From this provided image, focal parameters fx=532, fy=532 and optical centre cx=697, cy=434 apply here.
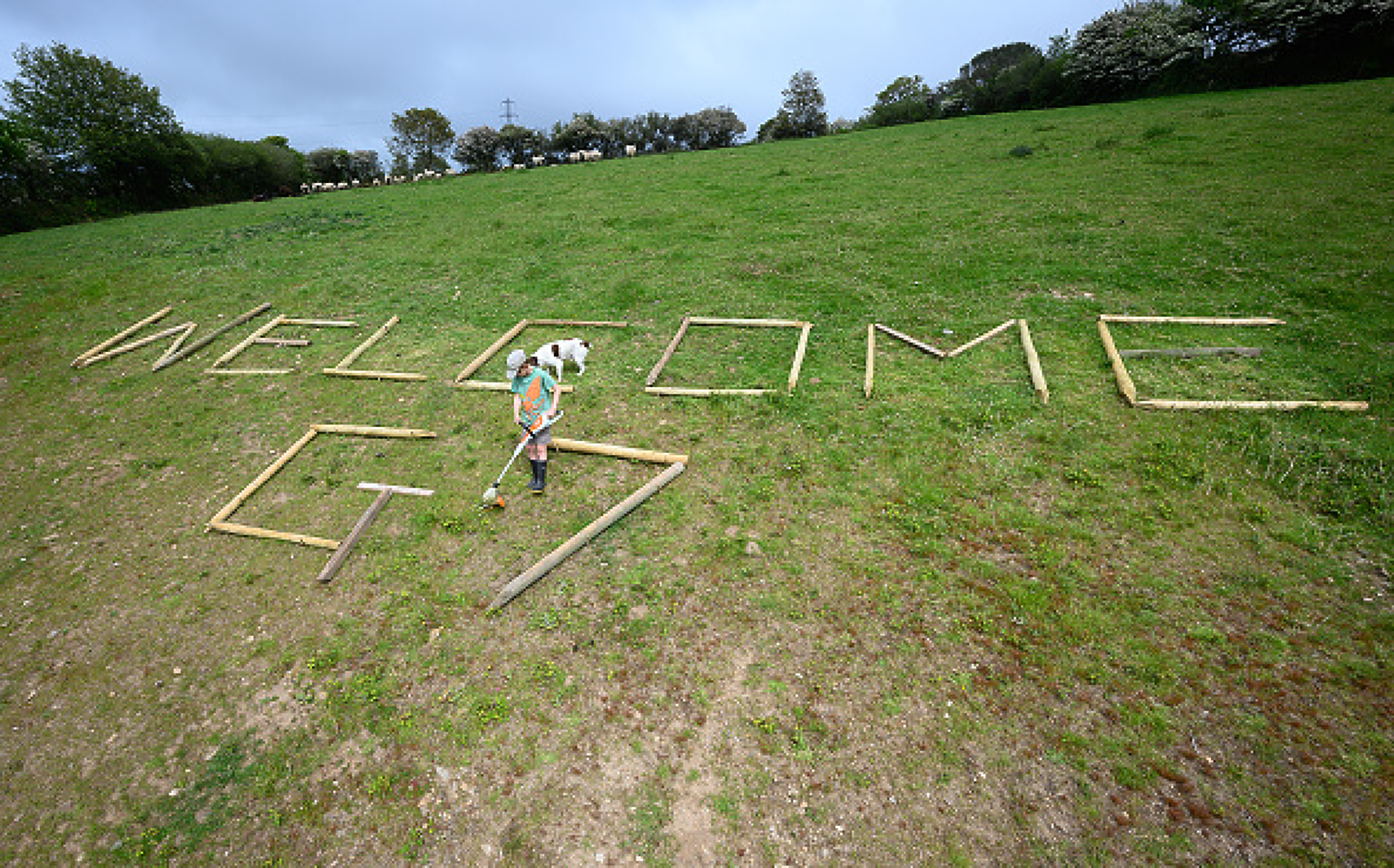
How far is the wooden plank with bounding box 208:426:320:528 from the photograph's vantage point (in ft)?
29.2

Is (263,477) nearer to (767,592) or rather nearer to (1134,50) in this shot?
(767,592)

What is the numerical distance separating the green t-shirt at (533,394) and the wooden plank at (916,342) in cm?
804

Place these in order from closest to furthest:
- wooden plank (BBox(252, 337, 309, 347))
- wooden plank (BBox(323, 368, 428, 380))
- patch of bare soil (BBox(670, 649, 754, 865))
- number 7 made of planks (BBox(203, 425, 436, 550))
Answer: patch of bare soil (BBox(670, 649, 754, 865))
number 7 made of planks (BBox(203, 425, 436, 550))
wooden plank (BBox(323, 368, 428, 380))
wooden plank (BBox(252, 337, 309, 347))

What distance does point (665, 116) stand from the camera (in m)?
67.9

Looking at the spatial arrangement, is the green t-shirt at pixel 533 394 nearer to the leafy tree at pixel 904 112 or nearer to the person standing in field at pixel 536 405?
the person standing in field at pixel 536 405

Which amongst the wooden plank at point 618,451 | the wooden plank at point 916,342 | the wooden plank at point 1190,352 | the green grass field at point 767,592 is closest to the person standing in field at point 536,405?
the green grass field at point 767,592

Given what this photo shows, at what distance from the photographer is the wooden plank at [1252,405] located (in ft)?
28.3

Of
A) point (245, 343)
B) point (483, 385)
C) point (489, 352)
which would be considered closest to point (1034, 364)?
point (483, 385)

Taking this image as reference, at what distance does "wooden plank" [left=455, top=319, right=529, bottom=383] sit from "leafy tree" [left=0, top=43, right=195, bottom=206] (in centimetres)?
5515

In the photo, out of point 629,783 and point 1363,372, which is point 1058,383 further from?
point 629,783

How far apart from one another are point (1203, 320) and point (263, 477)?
61.6 feet

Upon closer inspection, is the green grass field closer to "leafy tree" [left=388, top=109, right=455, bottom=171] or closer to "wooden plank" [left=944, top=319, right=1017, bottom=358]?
"wooden plank" [left=944, top=319, right=1017, bottom=358]

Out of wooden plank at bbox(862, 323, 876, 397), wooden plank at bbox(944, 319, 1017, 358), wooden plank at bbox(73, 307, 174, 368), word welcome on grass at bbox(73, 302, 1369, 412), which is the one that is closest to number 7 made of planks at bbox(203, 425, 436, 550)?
word welcome on grass at bbox(73, 302, 1369, 412)

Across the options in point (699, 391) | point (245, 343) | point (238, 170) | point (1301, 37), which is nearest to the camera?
point (699, 391)
